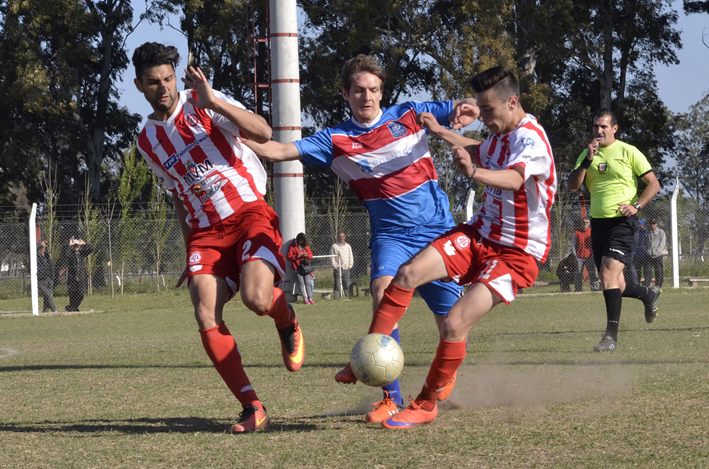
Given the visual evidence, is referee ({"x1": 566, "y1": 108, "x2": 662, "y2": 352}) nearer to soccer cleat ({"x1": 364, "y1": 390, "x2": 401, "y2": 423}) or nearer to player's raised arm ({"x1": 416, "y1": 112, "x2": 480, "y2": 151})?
player's raised arm ({"x1": 416, "y1": 112, "x2": 480, "y2": 151})

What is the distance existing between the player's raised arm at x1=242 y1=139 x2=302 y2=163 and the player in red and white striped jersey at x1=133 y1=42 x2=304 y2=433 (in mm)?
110

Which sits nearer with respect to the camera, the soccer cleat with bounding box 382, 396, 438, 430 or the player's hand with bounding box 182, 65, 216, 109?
the soccer cleat with bounding box 382, 396, 438, 430

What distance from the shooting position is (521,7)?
A: 92.4ft

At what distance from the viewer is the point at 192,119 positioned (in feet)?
16.1

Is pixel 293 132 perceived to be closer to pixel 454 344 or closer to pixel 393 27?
pixel 393 27

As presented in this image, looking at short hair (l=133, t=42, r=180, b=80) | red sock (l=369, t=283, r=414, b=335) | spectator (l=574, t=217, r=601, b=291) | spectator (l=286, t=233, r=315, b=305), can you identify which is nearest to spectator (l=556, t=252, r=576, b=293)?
spectator (l=574, t=217, r=601, b=291)

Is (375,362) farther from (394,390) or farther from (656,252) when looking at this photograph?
(656,252)

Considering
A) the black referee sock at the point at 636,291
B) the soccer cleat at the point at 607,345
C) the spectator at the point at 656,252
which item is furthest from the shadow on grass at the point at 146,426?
the spectator at the point at 656,252

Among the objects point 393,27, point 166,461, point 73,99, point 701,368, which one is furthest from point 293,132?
point 73,99

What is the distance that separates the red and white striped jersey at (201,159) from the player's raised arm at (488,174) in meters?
1.44

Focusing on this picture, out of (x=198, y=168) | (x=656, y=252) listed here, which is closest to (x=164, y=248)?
(x=656, y=252)

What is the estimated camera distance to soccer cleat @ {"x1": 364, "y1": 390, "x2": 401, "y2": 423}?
459cm

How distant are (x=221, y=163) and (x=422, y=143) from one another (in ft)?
4.28

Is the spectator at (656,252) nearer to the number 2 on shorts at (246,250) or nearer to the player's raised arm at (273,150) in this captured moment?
the player's raised arm at (273,150)
